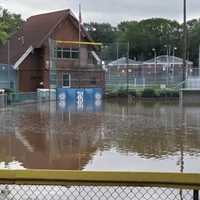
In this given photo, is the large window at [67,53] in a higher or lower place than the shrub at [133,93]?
higher

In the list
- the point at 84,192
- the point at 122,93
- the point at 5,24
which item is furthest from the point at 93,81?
the point at 84,192

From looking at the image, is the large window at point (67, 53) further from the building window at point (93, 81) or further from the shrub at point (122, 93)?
the shrub at point (122, 93)

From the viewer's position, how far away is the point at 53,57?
51.8 meters

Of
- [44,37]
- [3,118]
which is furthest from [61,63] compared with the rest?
[3,118]

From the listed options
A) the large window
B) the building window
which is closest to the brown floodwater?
the large window

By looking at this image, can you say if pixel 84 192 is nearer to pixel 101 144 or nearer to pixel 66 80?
pixel 101 144

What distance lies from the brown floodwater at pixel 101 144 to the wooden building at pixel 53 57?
82.4 ft

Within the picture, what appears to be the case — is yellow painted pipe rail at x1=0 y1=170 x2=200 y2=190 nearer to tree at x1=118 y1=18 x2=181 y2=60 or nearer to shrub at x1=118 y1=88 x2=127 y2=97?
shrub at x1=118 y1=88 x2=127 y2=97

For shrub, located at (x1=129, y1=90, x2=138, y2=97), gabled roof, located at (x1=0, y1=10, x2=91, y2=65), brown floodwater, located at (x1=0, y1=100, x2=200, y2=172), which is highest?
gabled roof, located at (x1=0, y1=10, x2=91, y2=65)

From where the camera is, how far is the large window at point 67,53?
53.4 meters

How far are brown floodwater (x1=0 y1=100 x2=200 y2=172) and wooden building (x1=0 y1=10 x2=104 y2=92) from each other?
2512 centimetres

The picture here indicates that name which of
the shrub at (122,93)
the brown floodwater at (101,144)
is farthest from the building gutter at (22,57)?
the brown floodwater at (101,144)

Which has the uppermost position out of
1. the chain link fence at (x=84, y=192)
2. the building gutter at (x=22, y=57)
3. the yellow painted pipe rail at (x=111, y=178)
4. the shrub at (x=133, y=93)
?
the building gutter at (x=22, y=57)

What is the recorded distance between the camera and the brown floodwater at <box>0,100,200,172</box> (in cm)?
1294
